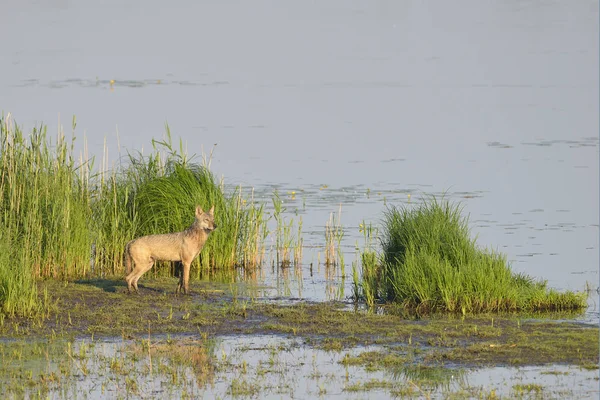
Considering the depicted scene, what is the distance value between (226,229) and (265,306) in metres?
2.75

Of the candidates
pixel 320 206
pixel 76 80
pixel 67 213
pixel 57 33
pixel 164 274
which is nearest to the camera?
pixel 67 213

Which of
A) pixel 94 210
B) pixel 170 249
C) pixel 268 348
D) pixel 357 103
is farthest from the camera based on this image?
pixel 357 103

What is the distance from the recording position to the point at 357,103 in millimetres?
30672

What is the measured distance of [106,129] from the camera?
26.5 m

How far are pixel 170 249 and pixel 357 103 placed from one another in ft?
58.8

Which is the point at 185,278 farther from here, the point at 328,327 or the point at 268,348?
the point at 268,348

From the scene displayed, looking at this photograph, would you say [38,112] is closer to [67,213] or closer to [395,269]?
[67,213]

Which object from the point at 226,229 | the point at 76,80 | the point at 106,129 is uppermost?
the point at 76,80

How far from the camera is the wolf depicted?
43.1 feet

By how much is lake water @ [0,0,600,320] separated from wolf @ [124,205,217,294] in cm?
153

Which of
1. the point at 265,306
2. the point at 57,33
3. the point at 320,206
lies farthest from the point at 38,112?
the point at 57,33

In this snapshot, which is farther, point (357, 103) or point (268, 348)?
point (357, 103)

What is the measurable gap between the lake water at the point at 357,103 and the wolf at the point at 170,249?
1530mm

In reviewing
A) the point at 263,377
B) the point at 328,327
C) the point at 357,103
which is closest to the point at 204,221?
the point at 328,327
